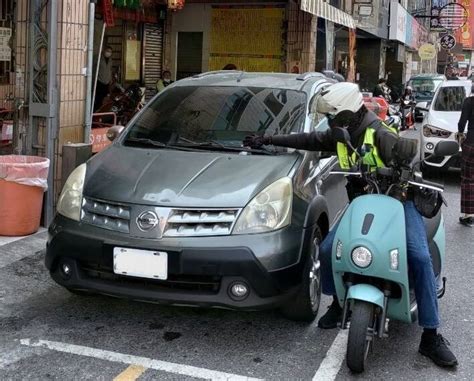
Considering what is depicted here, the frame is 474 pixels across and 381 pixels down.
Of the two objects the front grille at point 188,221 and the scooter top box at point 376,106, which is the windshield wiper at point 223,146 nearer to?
the front grille at point 188,221

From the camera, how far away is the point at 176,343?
389 cm

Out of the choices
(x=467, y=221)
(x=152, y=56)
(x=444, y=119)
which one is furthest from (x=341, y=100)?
(x=152, y=56)

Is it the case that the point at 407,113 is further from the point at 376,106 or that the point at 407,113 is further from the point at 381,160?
the point at 381,160

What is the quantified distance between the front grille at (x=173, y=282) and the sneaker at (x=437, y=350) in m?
1.29

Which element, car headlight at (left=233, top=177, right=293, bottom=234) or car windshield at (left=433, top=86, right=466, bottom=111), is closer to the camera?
car headlight at (left=233, top=177, right=293, bottom=234)

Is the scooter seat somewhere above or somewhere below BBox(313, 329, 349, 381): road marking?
above

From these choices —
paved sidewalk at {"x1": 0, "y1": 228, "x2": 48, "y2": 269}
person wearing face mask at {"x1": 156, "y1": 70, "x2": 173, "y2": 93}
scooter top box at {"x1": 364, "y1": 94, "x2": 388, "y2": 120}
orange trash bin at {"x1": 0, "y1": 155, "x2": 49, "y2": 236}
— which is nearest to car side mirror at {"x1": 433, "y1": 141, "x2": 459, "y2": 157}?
paved sidewalk at {"x1": 0, "y1": 228, "x2": 48, "y2": 269}

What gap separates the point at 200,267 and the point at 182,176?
2.31 ft

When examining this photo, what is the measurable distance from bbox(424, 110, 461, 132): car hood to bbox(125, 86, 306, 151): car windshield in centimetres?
565

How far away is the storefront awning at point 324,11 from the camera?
11273mm

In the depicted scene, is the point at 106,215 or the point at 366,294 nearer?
the point at 366,294

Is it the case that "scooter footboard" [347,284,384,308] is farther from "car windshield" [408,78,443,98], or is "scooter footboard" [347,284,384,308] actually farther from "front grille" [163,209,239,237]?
"car windshield" [408,78,443,98]

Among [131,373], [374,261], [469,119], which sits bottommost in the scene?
[131,373]

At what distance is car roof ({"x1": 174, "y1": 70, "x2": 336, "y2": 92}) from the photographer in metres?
5.11
